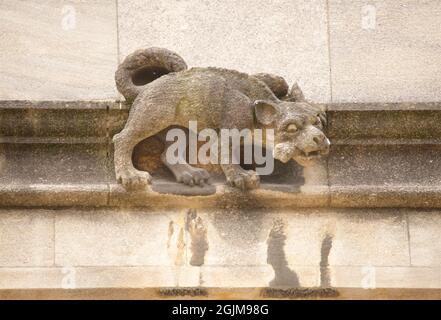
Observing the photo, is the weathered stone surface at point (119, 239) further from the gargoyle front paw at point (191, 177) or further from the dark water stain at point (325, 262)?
the dark water stain at point (325, 262)

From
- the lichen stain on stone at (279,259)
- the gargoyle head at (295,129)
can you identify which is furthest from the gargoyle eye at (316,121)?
the lichen stain on stone at (279,259)

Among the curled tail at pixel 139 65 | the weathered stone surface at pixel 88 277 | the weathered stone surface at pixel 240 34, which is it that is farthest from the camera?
the weathered stone surface at pixel 240 34

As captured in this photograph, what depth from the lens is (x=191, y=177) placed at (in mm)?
4621

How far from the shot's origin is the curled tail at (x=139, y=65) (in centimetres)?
474

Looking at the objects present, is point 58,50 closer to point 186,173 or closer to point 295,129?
point 186,173

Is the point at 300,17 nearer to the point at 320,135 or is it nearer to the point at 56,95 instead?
the point at 320,135

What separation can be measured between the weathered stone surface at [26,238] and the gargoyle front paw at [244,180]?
2.70 ft

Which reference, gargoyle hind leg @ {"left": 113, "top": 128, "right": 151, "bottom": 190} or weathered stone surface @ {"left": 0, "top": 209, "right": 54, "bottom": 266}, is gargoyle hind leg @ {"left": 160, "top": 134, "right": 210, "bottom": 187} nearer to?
gargoyle hind leg @ {"left": 113, "top": 128, "right": 151, "bottom": 190}

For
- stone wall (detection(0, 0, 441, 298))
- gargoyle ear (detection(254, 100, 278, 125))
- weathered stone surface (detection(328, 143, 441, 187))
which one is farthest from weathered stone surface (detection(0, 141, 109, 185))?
weathered stone surface (detection(328, 143, 441, 187))

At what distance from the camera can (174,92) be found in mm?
4656

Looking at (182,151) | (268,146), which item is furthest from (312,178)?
(182,151)

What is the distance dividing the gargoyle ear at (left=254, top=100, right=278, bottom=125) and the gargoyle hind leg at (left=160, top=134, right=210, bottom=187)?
0.34 metres

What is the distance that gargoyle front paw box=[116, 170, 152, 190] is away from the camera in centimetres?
458

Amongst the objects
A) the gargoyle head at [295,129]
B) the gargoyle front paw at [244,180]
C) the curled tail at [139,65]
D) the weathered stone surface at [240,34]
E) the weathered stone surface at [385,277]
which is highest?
the weathered stone surface at [240,34]
